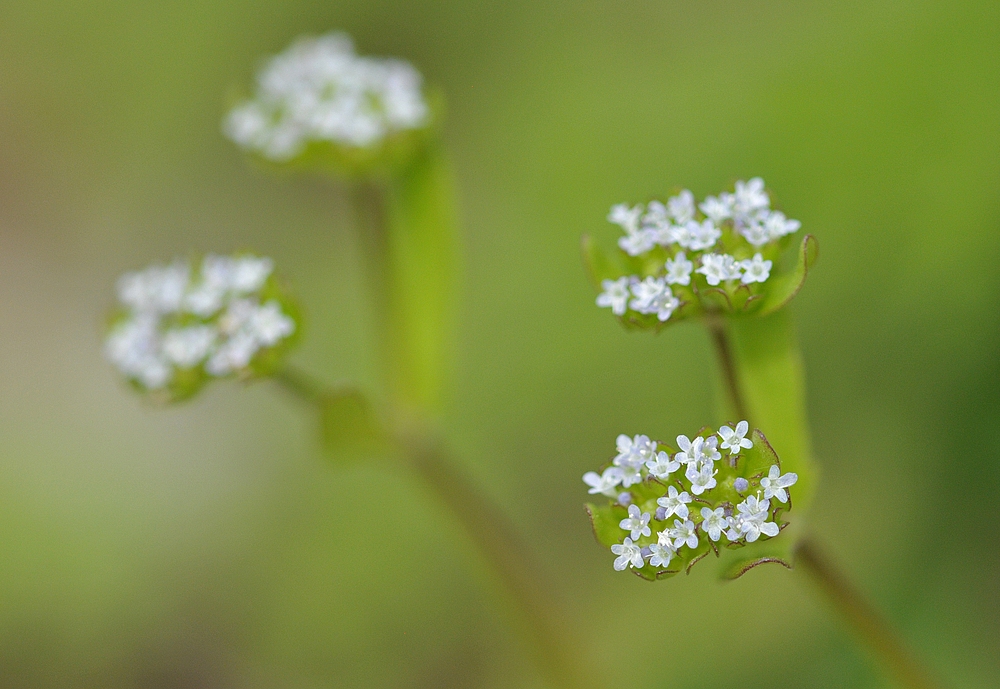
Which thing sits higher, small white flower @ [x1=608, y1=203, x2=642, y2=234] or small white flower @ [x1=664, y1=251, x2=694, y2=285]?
small white flower @ [x1=608, y1=203, x2=642, y2=234]

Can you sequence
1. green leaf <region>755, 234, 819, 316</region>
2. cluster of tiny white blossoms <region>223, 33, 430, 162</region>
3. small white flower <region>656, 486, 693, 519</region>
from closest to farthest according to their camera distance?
small white flower <region>656, 486, 693, 519</region>, green leaf <region>755, 234, 819, 316</region>, cluster of tiny white blossoms <region>223, 33, 430, 162</region>

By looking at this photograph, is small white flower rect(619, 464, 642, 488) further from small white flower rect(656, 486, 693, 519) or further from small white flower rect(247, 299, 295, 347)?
small white flower rect(247, 299, 295, 347)

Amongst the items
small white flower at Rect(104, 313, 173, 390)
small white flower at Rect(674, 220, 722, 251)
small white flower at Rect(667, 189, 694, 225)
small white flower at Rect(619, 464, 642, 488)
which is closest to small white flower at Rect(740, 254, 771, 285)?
small white flower at Rect(674, 220, 722, 251)

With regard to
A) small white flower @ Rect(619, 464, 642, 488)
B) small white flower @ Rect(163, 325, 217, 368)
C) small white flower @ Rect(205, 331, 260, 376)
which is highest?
small white flower @ Rect(163, 325, 217, 368)

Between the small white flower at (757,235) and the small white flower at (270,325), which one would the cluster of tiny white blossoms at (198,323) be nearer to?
the small white flower at (270,325)

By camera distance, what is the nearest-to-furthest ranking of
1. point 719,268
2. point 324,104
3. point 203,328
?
point 719,268
point 203,328
point 324,104

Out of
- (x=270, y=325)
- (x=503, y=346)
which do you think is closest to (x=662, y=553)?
(x=270, y=325)

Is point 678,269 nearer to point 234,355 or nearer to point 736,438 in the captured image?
point 736,438

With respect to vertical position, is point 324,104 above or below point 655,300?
above
